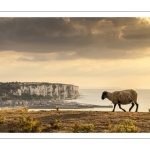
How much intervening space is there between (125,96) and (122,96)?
0.32ft

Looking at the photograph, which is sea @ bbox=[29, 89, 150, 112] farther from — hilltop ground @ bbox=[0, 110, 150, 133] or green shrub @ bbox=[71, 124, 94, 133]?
→ green shrub @ bbox=[71, 124, 94, 133]

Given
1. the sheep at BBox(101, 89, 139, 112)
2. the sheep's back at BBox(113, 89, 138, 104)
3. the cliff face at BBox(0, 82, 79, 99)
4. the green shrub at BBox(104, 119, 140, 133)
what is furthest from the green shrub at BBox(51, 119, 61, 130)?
the sheep's back at BBox(113, 89, 138, 104)

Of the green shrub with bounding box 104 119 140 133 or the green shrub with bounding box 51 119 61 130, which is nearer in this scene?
the green shrub with bounding box 104 119 140 133

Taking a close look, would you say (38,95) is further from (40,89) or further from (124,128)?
(124,128)

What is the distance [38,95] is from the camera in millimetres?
9922

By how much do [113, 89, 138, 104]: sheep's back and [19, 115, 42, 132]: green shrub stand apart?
2.66 meters

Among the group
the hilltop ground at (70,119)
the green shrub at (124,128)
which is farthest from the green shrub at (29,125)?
the green shrub at (124,128)

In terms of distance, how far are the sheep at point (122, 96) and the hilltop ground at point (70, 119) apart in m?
0.51

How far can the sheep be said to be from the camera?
10.1 meters

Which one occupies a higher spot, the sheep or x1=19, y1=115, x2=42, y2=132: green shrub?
the sheep

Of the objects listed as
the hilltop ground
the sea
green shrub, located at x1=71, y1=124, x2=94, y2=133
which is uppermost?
the sea
